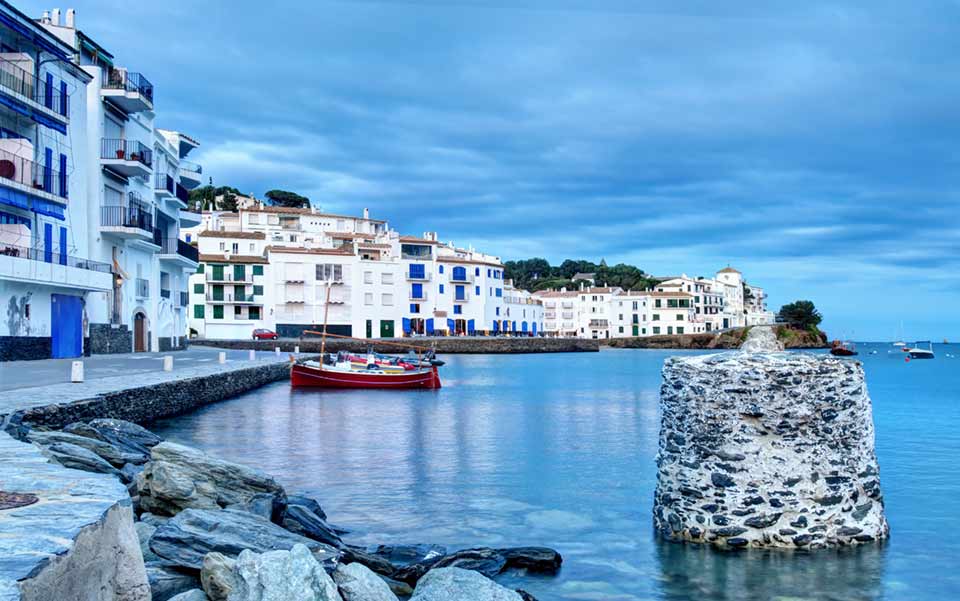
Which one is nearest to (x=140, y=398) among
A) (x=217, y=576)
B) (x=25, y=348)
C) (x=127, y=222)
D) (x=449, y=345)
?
(x=25, y=348)

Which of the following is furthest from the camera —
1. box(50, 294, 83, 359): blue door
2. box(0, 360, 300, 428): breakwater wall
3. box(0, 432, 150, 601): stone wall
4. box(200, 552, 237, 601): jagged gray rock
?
box(50, 294, 83, 359): blue door

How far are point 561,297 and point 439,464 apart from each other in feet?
410

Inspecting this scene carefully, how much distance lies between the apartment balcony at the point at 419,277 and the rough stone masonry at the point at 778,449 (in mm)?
88744

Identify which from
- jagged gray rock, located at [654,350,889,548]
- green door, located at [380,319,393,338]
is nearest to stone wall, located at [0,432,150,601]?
jagged gray rock, located at [654,350,889,548]

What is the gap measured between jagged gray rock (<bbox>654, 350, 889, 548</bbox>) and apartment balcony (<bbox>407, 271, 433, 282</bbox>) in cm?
8874

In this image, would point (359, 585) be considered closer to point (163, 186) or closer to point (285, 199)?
point (163, 186)

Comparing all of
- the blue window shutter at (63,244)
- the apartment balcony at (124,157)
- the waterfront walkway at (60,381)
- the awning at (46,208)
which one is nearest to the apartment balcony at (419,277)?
the apartment balcony at (124,157)

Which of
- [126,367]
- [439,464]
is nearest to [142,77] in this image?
[126,367]

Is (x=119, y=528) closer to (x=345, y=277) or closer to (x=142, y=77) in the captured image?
(x=142, y=77)

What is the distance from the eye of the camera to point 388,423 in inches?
1129

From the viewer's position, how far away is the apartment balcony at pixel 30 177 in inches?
1292

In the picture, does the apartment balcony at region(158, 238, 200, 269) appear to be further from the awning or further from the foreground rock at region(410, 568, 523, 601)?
the foreground rock at region(410, 568, 523, 601)

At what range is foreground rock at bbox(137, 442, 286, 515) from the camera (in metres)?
9.87

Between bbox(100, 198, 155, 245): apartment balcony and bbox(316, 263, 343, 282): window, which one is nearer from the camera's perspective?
bbox(100, 198, 155, 245): apartment balcony
